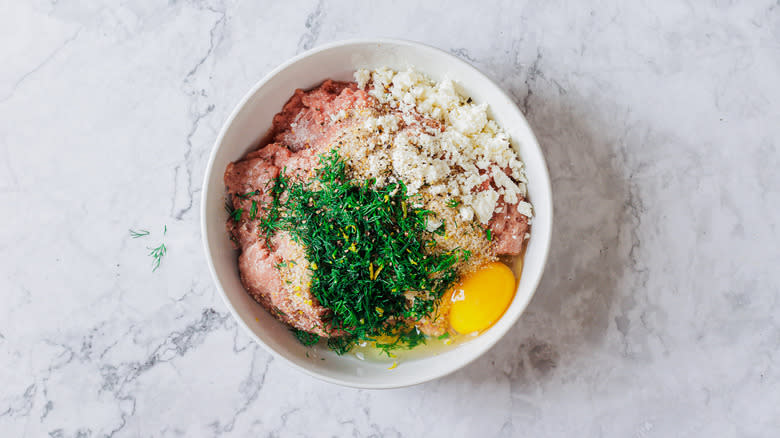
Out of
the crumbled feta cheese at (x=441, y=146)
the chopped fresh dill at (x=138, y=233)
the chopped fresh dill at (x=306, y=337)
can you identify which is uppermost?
the crumbled feta cheese at (x=441, y=146)

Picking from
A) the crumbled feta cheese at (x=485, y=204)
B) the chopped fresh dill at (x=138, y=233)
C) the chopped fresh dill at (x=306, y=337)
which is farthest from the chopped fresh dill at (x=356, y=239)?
the chopped fresh dill at (x=138, y=233)

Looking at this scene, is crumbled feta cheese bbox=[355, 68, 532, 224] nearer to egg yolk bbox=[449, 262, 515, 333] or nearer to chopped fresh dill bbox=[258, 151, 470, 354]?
chopped fresh dill bbox=[258, 151, 470, 354]

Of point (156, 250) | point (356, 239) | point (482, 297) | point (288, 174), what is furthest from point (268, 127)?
point (482, 297)

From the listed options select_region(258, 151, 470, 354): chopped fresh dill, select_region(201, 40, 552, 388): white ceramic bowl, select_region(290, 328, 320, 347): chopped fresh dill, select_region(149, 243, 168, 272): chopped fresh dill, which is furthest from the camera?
select_region(149, 243, 168, 272): chopped fresh dill

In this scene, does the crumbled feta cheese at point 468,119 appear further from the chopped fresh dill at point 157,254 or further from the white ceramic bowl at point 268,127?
the chopped fresh dill at point 157,254

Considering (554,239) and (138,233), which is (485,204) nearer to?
(554,239)

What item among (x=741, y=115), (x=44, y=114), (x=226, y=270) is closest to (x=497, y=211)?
(x=226, y=270)

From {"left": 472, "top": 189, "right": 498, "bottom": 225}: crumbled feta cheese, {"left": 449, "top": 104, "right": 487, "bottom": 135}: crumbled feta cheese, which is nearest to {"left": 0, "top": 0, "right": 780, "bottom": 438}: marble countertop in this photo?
{"left": 449, "top": 104, "right": 487, "bottom": 135}: crumbled feta cheese
